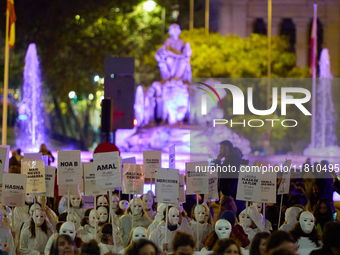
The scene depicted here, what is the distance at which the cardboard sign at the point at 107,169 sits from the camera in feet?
26.9

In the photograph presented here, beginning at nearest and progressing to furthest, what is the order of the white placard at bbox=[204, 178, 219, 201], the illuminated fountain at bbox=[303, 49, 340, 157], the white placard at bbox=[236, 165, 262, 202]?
the white placard at bbox=[236, 165, 262, 202], the white placard at bbox=[204, 178, 219, 201], the illuminated fountain at bbox=[303, 49, 340, 157]

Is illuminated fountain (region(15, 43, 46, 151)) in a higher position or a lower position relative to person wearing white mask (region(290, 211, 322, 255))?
higher

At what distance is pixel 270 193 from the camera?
893 centimetres

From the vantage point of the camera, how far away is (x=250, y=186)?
8.77m

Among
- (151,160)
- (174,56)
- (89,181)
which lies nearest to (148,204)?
(151,160)

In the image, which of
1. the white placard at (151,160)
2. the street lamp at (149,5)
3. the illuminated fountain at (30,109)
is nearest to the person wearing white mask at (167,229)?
the white placard at (151,160)

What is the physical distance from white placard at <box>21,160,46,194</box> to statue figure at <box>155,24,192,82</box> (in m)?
15.8

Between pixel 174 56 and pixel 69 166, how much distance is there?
15547 mm

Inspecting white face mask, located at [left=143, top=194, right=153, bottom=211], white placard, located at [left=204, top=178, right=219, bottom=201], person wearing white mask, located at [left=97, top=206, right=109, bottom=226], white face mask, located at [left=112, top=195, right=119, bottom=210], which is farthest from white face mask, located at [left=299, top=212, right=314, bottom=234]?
white face mask, located at [left=112, top=195, right=119, bottom=210]

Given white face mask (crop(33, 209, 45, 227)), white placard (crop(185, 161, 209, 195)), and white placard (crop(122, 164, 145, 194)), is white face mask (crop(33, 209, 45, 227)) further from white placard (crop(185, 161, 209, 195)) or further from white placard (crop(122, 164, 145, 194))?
white placard (crop(185, 161, 209, 195))

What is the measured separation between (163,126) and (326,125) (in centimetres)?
1001

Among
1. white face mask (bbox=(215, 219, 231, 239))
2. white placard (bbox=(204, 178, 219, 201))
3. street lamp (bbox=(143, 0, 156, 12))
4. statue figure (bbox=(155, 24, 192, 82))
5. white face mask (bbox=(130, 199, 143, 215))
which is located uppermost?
street lamp (bbox=(143, 0, 156, 12))

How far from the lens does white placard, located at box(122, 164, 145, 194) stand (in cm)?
929

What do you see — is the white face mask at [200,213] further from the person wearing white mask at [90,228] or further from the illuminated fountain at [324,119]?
the illuminated fountain at [324,119]
